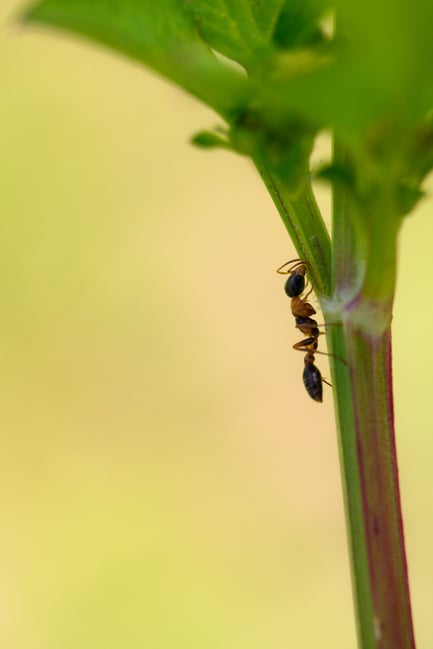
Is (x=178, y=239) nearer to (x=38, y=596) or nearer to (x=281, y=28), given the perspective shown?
(x=38, y=596)

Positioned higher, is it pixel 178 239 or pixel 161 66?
pixel 178 239

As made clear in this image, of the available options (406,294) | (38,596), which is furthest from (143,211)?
(38,596)

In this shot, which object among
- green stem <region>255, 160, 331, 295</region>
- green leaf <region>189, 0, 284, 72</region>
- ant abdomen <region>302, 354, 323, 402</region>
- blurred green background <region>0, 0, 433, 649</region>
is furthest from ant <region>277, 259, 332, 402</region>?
blurred green background <region>0, 0, 433, 649</region>

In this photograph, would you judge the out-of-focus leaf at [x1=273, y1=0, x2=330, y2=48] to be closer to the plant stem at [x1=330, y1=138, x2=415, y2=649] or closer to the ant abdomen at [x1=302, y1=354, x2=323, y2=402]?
the plant stem at [x1=330, y1=138, x2=415, y2=649]

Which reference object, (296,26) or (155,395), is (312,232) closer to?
(296,26)

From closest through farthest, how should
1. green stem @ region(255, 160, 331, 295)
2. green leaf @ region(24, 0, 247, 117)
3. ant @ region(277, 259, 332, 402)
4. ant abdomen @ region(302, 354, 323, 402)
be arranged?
green leaf @ region(24, 0, 247, 117) → green stem @ region(255, 160, 331, 295) → ant @ region(277, 259, 332, 402) → ant abdomen @ region(302, 354, 323, 402)

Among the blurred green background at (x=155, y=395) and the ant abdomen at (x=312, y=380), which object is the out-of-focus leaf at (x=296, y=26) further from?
the blurred green background at (x=155, y=395)

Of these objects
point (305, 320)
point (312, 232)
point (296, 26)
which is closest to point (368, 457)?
point (312, 232)
